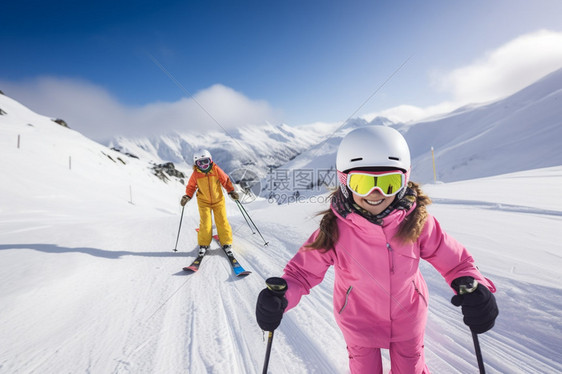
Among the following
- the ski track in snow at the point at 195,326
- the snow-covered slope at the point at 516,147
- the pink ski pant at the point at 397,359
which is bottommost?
the ski track in snow at the point at 195,326

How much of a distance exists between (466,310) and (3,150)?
20.7 m

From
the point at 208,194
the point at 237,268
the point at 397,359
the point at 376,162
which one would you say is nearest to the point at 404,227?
the point at 376,162

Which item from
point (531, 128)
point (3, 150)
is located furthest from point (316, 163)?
point (3, 150)

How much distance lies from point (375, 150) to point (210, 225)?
4085mm

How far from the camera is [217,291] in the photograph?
3.32 meters

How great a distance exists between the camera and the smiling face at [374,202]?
68.6 inches

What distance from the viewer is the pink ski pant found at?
5.57 feet

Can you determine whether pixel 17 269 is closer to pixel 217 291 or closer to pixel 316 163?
pixel 217 291

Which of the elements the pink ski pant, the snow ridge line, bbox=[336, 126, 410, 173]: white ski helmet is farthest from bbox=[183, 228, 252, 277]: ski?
the snow ridge line

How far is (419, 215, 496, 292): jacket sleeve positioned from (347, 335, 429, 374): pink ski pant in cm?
55

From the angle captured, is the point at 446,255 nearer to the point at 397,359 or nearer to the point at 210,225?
the point at 397,359

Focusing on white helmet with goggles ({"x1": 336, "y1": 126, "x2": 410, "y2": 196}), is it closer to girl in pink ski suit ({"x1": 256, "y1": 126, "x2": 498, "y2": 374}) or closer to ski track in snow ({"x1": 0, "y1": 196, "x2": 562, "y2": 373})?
girl in pink ski suit ({"x1": 256, "y1": 126, "x2": 498, "y2": 374})

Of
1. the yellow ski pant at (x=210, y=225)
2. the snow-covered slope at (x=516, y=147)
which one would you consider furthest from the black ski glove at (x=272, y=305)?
the snow-covered slope at (x=516, y=147)

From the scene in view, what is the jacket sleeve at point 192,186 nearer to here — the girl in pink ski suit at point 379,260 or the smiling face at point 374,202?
the girl in pink ski suit at point 379,260
